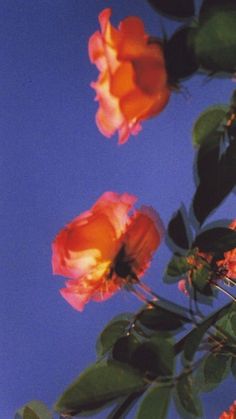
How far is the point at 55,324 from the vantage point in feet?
2.10

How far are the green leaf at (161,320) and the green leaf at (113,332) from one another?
2.1 inches

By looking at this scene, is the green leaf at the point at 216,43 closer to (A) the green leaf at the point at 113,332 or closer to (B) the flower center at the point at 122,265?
(B) the flower center at the point at 122,265

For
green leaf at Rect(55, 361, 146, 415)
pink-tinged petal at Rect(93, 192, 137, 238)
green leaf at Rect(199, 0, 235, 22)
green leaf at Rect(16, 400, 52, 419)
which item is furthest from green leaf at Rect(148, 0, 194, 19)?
green leaf at Rect(16, 400, 52, 419)

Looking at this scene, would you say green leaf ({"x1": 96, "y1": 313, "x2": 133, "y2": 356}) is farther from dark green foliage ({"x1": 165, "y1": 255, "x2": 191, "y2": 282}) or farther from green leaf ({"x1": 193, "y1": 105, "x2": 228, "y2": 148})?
green leaf ({"x1": 193, "y1": 105, "x2": 228, "y2": 148})

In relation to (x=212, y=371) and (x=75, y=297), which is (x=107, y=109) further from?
(x=212, y=371)

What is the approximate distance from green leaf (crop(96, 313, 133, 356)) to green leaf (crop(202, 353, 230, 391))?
0.07m

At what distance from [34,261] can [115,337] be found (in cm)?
18

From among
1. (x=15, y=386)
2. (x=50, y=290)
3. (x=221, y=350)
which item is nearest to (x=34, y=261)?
(x=50, y=290)

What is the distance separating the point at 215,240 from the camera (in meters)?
0.39

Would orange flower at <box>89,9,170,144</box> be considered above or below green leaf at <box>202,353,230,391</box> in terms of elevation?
above

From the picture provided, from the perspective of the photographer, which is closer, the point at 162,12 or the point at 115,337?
the point at 162,12

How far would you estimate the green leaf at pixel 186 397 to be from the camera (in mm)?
381

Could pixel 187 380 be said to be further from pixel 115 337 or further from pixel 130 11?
pixel 130 11

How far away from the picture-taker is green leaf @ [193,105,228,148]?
34 centimetres
